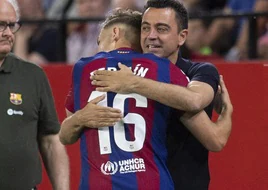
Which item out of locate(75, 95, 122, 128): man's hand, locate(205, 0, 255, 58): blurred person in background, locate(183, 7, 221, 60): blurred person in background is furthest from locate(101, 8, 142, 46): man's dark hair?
locate(205, 0, 255, 58): blurred person in background

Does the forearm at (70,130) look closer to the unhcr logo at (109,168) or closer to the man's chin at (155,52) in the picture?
the unhcr logo at (109,168)

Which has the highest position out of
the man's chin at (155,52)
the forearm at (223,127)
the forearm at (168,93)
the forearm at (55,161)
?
the man's chin at (155,52)

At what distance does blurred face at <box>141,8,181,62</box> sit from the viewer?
5.27m

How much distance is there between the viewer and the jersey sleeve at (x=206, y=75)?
5195mm

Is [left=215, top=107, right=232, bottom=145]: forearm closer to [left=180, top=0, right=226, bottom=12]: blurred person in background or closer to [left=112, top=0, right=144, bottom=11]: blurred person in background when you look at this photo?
[left=112, top=0, right=144, bottom=11]: blurred person in background

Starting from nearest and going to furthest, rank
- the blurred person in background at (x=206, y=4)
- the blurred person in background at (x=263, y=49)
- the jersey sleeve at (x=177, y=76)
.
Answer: the jersey sleeve at (x=177, y=76) < the blurred person in background at (x=263, y=49) < the blurred person in background at (x=206, y=4)

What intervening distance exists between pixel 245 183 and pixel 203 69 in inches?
64.6

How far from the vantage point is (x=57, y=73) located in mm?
7277

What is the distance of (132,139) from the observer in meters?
5.00

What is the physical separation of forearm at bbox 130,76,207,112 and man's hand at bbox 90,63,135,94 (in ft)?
0.11

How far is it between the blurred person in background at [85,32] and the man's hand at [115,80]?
15.3 ft

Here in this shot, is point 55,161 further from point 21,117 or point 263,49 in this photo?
point 263,49

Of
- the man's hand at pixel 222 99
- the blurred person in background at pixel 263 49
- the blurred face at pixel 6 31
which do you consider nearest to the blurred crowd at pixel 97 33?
the blurred person in background at pixel 263 49

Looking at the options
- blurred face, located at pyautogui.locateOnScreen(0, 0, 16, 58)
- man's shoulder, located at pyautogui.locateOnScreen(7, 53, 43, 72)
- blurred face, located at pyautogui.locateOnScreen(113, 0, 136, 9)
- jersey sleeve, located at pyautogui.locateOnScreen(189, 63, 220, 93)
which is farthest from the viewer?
blurred face, located at pyautogui.locateOnScreen(113, 0, 136, 9)
